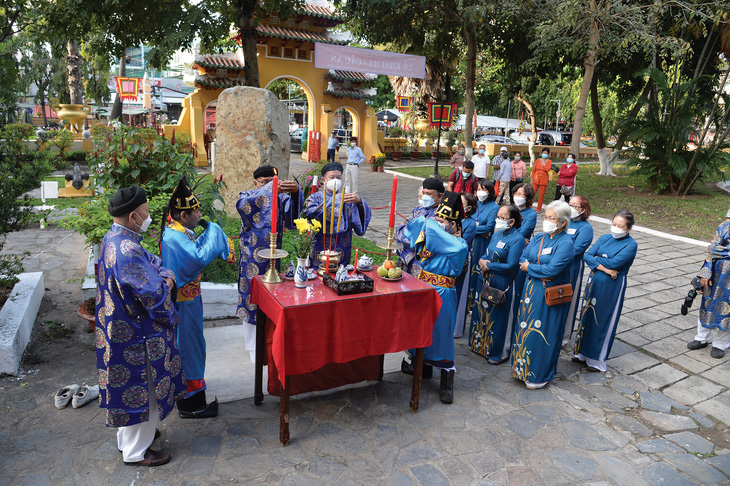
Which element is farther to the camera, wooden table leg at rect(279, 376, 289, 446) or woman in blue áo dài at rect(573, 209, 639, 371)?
woman in blue áo dài at rect(573, 209, 639, 371)

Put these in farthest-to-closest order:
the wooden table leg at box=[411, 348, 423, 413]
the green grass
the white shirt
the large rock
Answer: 1. the white shirt
2. the green grass
3. the large rock
4. the wooden table leg at box=[411, 348, 423, 413]

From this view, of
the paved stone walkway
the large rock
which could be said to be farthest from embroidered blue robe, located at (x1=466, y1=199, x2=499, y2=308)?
the large rock

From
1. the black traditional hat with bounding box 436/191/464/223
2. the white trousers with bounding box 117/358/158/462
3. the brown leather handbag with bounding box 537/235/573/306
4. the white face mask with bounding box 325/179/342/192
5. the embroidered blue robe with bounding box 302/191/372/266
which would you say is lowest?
the white trousers with bounding box 117/358/158/462

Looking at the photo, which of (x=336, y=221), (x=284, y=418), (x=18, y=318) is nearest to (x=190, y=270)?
(x=284, y=418)

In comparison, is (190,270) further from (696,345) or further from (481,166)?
(481,166)

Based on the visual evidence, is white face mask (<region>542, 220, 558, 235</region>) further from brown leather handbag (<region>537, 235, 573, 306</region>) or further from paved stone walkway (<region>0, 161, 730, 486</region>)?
paved stone walkway (<region>0, 161, 730, 486</region>)

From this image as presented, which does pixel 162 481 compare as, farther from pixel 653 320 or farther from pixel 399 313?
pixel 653 320

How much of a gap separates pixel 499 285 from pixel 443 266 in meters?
1.17

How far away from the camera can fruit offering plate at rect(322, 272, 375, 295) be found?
160 inches

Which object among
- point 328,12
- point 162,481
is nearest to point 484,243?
point 162,481

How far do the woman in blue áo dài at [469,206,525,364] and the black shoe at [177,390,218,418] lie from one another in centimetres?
300

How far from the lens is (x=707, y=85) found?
731 inches

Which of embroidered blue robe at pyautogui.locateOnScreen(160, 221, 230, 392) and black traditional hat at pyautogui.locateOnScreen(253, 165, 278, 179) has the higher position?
black traditional hat at pyautogui.locateOnScreen(253, 165, 278, 179)

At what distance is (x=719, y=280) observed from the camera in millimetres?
5973
